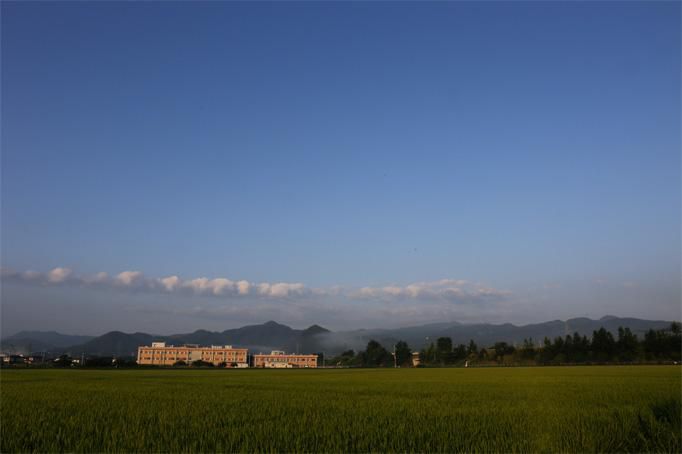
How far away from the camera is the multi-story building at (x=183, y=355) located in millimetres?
178000

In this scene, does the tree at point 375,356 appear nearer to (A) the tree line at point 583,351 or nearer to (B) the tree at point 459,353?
(A) the tree line at point 583,351

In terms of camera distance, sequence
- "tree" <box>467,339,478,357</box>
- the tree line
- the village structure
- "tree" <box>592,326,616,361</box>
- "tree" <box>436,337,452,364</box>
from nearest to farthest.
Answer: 1. the tree line
2. "tree" <box>592,326,616,361</box>
3. "tree" <box>467,339,478,357</box>
4. "tree" <box>436,337,452,364</box>
5. the village structure

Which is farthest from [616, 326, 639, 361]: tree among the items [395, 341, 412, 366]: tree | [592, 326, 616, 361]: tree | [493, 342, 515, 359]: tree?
[395, 341, 412, 366]: tree

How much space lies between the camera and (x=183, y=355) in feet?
607

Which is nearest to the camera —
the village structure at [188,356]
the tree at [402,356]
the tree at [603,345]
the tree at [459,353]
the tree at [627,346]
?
the tree at [627,346]

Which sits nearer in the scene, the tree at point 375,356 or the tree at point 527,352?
the tree at point 527,352

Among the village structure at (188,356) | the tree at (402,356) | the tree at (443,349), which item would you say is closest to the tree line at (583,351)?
the tree at (443,349)

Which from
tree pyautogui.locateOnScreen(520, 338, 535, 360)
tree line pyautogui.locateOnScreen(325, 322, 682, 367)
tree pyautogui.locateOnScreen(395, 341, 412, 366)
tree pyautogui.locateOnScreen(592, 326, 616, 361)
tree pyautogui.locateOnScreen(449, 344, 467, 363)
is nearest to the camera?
tree line pyautogui.locateOnScreen(325, 322, 682, 367)

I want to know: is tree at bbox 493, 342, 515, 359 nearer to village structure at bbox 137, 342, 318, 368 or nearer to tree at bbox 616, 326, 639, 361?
tree at bbox 616, 326, 639, 361

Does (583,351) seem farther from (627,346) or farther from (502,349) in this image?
(502,349)

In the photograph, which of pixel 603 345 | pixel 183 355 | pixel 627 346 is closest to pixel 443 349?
pixel 603 345

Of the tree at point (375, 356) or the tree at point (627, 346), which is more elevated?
the tree at point (627, 346)

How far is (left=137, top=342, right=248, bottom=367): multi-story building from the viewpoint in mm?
178000

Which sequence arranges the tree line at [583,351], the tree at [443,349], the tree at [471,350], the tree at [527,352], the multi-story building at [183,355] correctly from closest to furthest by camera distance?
the tree line at [583,351], the tree at [527,352], the tree at [471,350], the tree at [443,349], the multi-story building at [183,355]
